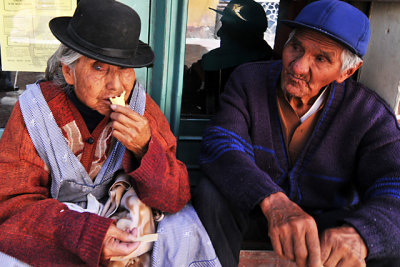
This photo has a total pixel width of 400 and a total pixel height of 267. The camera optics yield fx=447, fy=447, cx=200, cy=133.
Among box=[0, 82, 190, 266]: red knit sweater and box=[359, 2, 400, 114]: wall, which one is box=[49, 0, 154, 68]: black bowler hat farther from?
box=[359, 2, 400, 114]: wall

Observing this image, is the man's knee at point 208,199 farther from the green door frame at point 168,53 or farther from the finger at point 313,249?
the green door frame at point 168,53

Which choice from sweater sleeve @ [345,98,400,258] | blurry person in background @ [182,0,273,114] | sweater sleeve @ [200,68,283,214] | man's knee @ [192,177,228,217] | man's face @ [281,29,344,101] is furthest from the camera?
blurry person in background @ [182,0,273,114]

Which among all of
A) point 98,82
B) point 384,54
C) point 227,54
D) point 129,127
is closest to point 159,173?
point 129,127

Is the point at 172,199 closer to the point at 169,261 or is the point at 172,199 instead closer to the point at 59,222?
the point at 169,261

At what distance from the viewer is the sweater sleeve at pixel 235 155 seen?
1982mm

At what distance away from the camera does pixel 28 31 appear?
262 cm

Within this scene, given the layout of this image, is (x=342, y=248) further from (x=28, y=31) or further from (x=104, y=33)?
(x=28, y=31)

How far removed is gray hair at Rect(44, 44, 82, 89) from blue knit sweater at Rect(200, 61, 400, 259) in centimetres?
77

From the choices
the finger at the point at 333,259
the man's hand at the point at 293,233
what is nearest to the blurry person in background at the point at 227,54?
the man's hand at the point at 293,233

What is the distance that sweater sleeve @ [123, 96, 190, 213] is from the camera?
1.90 m

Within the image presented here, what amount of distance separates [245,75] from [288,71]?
0.27 metres

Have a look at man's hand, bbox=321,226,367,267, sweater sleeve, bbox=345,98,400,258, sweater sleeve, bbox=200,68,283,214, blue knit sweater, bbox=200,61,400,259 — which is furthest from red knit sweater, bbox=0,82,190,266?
sweater sleeve, bbox=345,98,400,258

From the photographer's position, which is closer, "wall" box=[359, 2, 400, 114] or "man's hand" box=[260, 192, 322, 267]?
"man's hand" box=[260, 192, 322, 267]

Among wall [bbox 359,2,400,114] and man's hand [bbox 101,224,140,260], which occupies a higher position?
wall [bbox 359,2,400,114]
